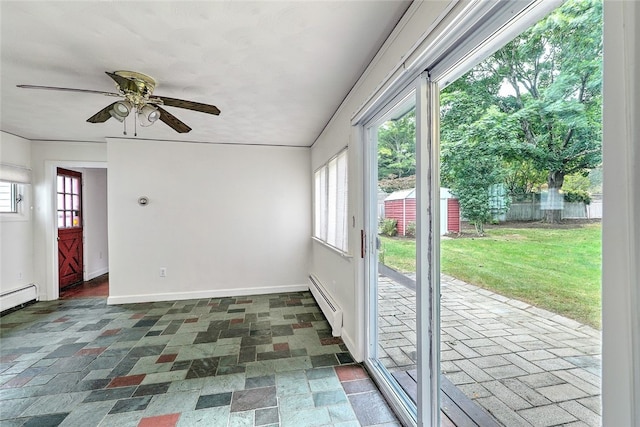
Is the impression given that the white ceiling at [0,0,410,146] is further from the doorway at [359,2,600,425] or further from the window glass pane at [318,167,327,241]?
the window glass pane at [318,167,327,241]

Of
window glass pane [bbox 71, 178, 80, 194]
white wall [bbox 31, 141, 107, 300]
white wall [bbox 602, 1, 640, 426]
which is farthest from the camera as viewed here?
window glass pane [bbox 71, 178, 80, 194]

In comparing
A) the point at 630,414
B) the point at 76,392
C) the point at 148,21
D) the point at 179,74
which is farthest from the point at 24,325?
the point at 630,414

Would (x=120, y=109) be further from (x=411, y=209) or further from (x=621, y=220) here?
(x=621, y=220)

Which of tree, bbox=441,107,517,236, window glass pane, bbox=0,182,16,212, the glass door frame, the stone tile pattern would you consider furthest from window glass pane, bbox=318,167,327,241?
window glass pane, bbox=0,182,16,212

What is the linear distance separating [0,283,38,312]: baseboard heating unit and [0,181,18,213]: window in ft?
3.57

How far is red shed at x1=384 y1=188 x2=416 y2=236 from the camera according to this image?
167 cm

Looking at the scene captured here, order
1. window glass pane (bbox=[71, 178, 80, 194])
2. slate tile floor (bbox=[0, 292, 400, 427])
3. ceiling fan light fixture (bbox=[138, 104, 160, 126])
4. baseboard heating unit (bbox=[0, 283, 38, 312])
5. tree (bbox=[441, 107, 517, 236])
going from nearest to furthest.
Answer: tree (bbox=[441, 107, 517, 236])
slate tile floor (bbox=[0, 292, 400, 427])
ceiling fan light fixture (bbox=[138, 104, 160, 126])
baseboard heating unit (bbox=[0, 283, 38, 312])
window glass pane (bbox=[71, 178, 80, 194])

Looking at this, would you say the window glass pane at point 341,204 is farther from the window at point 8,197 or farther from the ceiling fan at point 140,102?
the window at point 8,197

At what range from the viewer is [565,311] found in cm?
86

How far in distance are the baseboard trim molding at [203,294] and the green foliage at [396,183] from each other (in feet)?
9.56

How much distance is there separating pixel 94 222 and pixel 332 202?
5.13m

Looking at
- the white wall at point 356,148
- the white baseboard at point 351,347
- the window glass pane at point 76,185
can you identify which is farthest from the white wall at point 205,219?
the white baseboard at point 351,347

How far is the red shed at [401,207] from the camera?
5.49ft

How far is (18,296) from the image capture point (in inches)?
149
